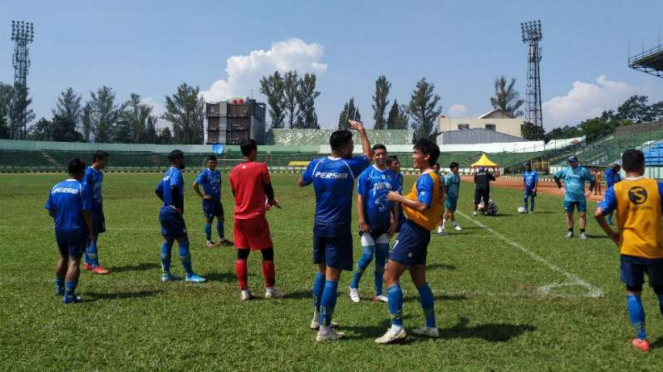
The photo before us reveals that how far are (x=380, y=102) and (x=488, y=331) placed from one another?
92330 millimetres

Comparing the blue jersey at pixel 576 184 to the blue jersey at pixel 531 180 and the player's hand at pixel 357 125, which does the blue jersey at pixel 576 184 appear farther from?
the player's hand at pixel 357 125

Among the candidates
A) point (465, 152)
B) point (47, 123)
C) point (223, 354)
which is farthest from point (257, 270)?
point (47, 123)

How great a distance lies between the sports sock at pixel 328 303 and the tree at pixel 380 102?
3587 inches

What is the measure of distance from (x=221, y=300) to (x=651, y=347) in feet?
17.3

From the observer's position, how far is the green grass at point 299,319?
4.82 meters

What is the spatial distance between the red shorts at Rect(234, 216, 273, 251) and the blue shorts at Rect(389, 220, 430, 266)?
7.35 ft

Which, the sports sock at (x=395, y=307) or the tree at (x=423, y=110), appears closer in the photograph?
the sports sock at (x=395, y=307)

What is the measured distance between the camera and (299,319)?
6.09 metres

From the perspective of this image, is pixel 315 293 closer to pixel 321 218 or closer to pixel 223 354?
pixel 321 218

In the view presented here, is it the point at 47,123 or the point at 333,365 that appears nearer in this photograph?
the point at 333,365

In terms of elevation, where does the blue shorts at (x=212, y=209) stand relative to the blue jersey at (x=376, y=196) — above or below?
below

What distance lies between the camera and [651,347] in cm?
513

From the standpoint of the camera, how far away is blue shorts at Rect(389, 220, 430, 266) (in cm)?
527

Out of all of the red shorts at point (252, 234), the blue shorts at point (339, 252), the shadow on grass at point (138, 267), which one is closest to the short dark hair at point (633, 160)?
the blue shorts at point (339, 252)
